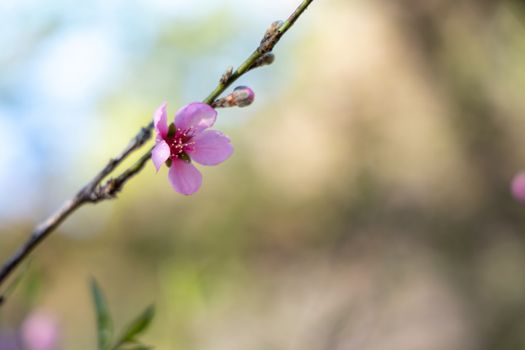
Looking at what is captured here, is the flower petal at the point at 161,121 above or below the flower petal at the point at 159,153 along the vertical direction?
above

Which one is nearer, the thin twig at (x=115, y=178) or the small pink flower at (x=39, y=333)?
the thin twig at (x=115, y=178)

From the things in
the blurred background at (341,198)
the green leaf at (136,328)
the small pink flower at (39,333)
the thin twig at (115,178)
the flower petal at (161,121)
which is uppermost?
the blurred background at (341,198)

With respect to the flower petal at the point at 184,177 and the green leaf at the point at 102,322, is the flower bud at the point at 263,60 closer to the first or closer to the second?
the flower petal at the point at 184,177

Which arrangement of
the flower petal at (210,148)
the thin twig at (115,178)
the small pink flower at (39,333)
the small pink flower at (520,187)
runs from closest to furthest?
the thin twig at (115,178)
the flower petal at (210,148)
the small pink flower at (520,187)
the small pink flower at (39,333)

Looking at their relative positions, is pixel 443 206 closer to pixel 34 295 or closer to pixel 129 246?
pixel 129 246

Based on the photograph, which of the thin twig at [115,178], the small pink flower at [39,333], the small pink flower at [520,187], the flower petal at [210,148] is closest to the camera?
the thin twig at [115,178]

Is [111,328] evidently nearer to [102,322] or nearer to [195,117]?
[102,322]

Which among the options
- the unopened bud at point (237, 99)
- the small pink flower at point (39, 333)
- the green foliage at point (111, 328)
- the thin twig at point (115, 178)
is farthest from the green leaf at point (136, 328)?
the small pink flower at point (39, 333)

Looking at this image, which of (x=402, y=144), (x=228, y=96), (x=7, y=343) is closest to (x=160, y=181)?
(x=402, y=144)

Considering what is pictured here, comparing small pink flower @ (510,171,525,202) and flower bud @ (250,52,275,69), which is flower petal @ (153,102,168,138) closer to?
flower bud @ (250,52,275,69)

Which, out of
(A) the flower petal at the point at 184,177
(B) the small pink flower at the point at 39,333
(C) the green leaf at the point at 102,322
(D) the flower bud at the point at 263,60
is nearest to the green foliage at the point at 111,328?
(C) the green leaf at the point at 102,322
